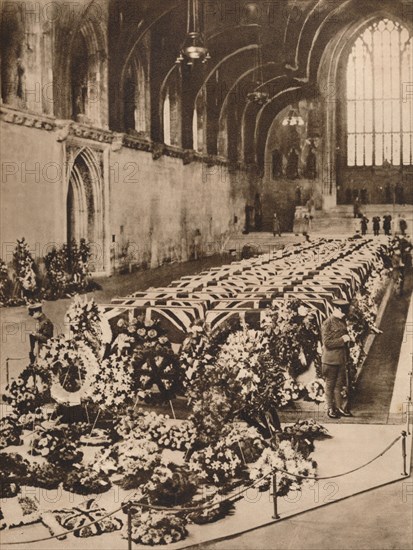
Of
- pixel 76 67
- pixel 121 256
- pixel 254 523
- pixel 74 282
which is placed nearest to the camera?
pixel 254 523

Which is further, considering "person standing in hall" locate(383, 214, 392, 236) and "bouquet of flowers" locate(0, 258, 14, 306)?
"person standing in hall" locate(383, 214, 392, 236)

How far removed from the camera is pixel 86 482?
286 inches

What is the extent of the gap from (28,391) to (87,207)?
2.72 m

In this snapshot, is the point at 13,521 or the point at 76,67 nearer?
the point at 13,521

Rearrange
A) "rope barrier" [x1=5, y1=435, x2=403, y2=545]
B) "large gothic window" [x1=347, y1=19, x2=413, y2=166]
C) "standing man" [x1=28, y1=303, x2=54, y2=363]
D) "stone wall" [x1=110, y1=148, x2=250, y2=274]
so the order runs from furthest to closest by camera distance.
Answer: "stone wall" [x1=110, y1=148, x2=250, y2=274], "standing man" [x1=28, y1=303, x2=54, y2=363], "large gothic window" [x1=347, y1=19, x2=413, y2=166], "rope barrier" [x1=5, y1=435, x2=403, y2=545]

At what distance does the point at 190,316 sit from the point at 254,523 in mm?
3038

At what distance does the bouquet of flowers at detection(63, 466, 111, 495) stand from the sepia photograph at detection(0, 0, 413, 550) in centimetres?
2

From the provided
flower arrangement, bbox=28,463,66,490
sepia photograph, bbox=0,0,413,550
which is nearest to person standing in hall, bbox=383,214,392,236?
sepia photograph, bbox=0,0,413,550

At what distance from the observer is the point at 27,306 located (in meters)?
8.90

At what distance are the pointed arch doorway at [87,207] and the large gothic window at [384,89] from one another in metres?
3.33

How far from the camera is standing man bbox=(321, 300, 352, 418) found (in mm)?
7895

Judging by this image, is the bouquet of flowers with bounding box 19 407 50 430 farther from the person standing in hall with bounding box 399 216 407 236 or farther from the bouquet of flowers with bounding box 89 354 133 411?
the person standing in hall with bounding box 399 216 407 236

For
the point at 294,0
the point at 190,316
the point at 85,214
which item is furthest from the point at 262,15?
the point at 190,316

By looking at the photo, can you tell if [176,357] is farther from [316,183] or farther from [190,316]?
[316,183]
